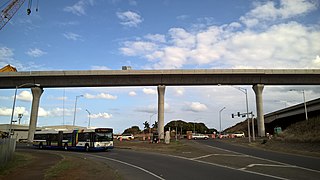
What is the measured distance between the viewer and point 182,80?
60.6 meters

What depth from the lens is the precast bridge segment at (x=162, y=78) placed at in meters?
58.7

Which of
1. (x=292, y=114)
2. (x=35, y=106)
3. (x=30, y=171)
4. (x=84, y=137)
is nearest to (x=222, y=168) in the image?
(x=30, y=171)

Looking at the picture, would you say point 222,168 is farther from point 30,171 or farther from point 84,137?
point 84,137

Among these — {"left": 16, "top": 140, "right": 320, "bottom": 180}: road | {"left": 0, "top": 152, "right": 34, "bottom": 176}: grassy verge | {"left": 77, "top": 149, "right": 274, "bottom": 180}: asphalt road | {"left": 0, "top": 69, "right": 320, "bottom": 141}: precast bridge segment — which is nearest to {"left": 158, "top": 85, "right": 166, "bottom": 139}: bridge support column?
{"left": 0, "top": 69, "right": 320, "bottom": 141}: precast bridge segment

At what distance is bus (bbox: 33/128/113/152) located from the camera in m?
37.2

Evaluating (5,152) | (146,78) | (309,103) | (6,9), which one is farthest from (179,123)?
(5,152)

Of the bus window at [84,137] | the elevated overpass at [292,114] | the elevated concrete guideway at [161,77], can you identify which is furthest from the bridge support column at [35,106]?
the elevated overpass at [292,114]

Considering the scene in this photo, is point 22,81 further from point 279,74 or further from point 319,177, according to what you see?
point 319,177

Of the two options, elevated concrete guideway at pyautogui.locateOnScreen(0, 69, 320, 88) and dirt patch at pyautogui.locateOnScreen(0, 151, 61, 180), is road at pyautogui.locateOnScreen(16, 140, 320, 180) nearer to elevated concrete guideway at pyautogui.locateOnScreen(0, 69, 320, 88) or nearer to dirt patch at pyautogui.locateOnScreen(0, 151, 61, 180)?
dirt patch at pyautogui.locateOnScreen(0, 151, 61, 180)

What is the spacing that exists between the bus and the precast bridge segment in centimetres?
1637

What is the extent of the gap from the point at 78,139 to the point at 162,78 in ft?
86.5

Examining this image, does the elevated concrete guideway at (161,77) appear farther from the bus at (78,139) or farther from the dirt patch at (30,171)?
the dirt patch at (30,171)

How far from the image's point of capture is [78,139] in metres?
39.5

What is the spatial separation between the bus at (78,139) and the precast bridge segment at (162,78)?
16.4 meters
